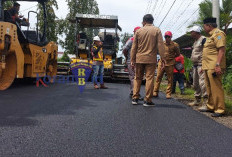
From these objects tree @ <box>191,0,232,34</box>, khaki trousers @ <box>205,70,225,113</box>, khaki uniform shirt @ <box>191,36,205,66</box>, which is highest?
tree @ <box>191,0,232,34</box>

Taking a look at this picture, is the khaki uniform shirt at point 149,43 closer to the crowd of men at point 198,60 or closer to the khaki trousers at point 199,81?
the crowd of men at point 198,60

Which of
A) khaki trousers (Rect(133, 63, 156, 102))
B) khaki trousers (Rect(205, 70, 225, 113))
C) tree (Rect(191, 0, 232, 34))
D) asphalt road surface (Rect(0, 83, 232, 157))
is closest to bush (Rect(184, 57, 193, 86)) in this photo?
tree (Rect(191, 0, 232, 34))

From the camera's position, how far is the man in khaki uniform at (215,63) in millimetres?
4594

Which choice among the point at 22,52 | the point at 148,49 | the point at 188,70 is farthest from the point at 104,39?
the point at 148,49

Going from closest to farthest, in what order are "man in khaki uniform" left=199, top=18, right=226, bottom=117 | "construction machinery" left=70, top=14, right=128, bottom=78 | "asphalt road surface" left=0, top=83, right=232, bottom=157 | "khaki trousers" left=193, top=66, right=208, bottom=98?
"asphalt road surface" left=0, top=83, right=232, bottom=157 → "man in khaki uniform" left=199, top=18, right=226, bottom=117 → "khaki trousers" left=193, top=66, right=208, bottom=98 → "construction machinery" left=70, top=14, right=128, bottom=78

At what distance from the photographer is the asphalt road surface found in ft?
8.45

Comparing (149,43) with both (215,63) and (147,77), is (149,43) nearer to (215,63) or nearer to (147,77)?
(147,77)

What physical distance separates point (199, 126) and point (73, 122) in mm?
1754

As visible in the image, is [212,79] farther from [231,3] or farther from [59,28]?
[59,28]

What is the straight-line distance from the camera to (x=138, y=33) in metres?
5.63

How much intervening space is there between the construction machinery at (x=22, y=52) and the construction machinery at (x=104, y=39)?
2529mm

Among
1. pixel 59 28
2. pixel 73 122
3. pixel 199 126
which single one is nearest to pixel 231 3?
pixel 199 126

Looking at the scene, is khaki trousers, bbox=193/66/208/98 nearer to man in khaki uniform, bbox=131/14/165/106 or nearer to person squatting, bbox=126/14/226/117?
person squatting, bbox=126/14/226/117

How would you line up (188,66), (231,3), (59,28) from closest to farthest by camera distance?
(188,66) < (231,3) < (59,28)
